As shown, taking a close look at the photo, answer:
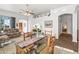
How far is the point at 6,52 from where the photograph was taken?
2.19 meters

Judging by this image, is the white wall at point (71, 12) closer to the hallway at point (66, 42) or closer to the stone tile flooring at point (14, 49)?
the hallway at point (66, 42)

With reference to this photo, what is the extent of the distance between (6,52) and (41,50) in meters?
0.64

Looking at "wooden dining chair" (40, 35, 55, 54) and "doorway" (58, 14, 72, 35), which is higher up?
"doorway" (58, 14, 72, 35)

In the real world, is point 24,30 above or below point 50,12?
below

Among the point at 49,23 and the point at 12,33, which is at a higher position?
the point at 49,23

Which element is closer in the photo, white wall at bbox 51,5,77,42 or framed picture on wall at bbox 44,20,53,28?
white wall at bbox 51,5,77,42

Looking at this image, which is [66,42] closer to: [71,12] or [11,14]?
[71,12]

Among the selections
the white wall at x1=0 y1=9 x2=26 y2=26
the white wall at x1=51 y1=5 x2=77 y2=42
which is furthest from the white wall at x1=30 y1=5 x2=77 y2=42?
the white wall at x1=0 y1=9 x2=26 y2=26

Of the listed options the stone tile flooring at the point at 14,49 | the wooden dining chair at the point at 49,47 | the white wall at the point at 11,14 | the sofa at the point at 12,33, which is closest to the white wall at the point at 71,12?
the stone tile flooring at the point at 14,49

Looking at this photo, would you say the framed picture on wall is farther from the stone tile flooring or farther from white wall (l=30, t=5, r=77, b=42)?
the stone tile flooring

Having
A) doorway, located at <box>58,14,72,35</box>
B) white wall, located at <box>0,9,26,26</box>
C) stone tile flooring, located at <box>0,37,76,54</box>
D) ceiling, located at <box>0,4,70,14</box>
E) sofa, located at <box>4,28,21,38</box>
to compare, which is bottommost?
stone tile flooring, located at <box>0,37,76,54</box>

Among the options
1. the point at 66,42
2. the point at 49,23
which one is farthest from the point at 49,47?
the point at 49,23
